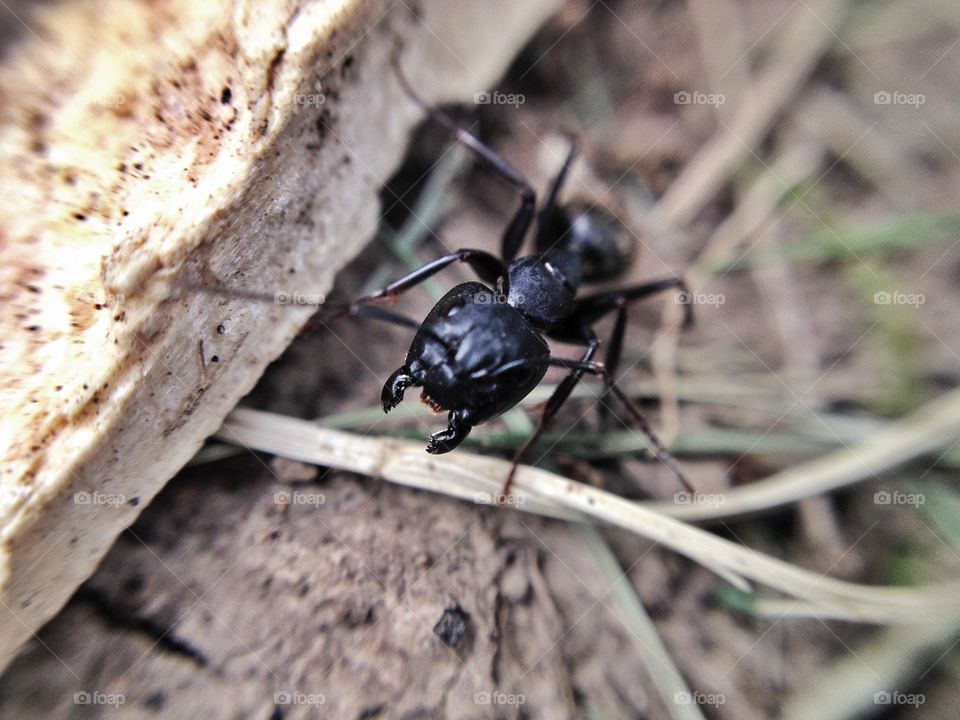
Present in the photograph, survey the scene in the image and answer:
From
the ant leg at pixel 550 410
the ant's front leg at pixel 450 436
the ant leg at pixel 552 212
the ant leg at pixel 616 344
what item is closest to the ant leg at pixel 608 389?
the ant leg at pixel 550 410

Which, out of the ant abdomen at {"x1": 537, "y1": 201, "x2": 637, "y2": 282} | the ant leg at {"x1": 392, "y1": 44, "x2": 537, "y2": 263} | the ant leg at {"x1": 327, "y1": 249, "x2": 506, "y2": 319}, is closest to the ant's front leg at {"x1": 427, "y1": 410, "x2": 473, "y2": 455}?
the ant leg at {"x1": 327, "y1": 249, "x2": 506, "y2": 319}

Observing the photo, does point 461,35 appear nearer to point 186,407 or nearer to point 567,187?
point 567,187

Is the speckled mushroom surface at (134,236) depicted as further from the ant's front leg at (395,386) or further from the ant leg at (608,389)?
the ant leg at (608,389)

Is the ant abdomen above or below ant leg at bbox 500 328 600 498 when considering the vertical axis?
above

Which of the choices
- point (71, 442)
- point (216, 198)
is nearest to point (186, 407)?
point (71, 442)

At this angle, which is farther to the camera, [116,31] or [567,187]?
[567,187]

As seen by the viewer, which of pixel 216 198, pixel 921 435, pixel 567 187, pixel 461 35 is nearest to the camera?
pixel 216 198

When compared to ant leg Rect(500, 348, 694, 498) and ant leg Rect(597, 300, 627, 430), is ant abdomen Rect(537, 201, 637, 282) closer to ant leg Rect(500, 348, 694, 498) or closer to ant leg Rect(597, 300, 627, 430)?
ant leg Rect(597, 300, 627, 430)
